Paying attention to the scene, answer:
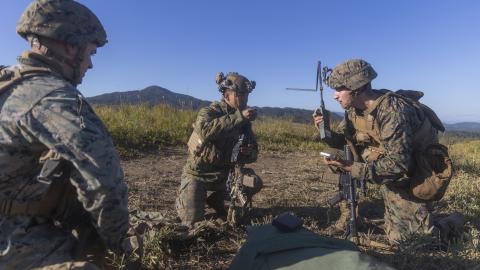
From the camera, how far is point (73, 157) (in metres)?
2.10

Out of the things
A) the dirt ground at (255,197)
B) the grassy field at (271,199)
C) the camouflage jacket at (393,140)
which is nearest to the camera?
the grassy field at (271,199)

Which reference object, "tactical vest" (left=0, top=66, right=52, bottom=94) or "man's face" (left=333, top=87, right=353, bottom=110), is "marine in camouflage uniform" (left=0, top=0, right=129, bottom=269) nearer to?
"tactical vest" (left=0, top=66, right=52, bottom=94)

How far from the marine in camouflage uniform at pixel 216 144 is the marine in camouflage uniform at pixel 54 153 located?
2.18 meters

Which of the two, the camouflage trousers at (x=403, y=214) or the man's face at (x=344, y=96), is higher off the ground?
the man's face at (x=344, y=96)

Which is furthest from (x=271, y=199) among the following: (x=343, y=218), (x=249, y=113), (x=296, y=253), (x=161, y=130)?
(x=161, y=130)

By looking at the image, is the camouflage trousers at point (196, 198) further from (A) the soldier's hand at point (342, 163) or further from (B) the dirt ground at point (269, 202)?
(A) the soldier's hand at point (342, 163)

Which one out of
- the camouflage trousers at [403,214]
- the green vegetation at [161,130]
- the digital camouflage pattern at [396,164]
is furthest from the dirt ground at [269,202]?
the green vegetation at [161,130]

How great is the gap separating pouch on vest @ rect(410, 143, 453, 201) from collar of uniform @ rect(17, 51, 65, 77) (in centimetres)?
329

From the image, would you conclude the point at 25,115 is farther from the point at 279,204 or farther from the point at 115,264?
the point at 279,204

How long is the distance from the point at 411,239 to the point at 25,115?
2927 millimetres

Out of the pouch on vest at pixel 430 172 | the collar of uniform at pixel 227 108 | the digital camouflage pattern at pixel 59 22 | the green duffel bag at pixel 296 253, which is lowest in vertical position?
the green duffel bag at pixel 296 253

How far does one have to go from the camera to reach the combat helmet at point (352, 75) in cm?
433

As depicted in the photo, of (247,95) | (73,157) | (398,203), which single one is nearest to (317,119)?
(247,95)

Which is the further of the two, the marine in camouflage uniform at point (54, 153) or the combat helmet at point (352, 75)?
the combat helmet at point (352, 75)
